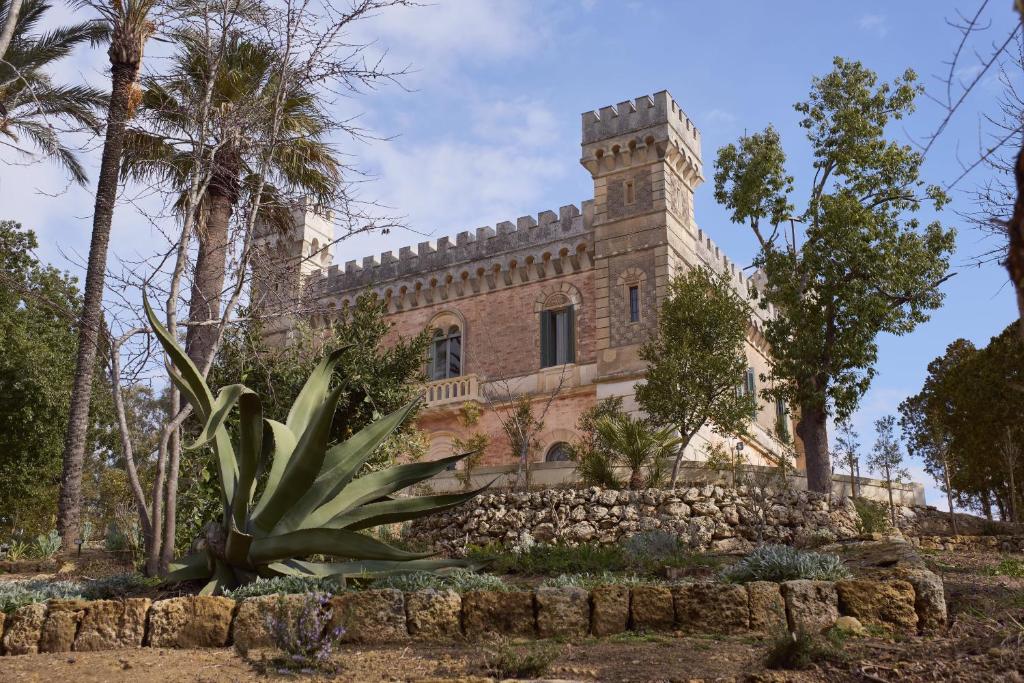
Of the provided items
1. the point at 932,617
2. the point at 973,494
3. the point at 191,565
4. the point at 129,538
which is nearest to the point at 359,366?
the point at 129,538

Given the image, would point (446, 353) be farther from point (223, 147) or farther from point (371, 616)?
point (371, 616)

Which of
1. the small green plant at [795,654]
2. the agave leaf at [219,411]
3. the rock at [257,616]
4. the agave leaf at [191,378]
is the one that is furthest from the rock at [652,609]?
the agave leaf at [191,378]

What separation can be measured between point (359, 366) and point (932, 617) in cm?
926

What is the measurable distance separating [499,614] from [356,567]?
1.31m

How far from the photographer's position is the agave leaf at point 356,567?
6.93m

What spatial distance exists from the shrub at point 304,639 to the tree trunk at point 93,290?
861 centimetres

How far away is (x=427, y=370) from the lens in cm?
2462

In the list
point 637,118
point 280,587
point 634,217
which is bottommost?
point 280,587

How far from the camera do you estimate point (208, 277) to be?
1134 centimetres

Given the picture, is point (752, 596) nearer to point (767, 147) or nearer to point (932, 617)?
point (932, 617)

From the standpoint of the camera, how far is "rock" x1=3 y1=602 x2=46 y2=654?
6.41 metres

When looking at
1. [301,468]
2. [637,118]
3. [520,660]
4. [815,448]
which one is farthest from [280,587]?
[637,118]

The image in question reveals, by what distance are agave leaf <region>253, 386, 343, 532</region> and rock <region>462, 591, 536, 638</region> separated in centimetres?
144

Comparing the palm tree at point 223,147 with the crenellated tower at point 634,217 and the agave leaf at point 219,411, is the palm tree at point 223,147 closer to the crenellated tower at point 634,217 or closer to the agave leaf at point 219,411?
the agave leaf at point 219,411
